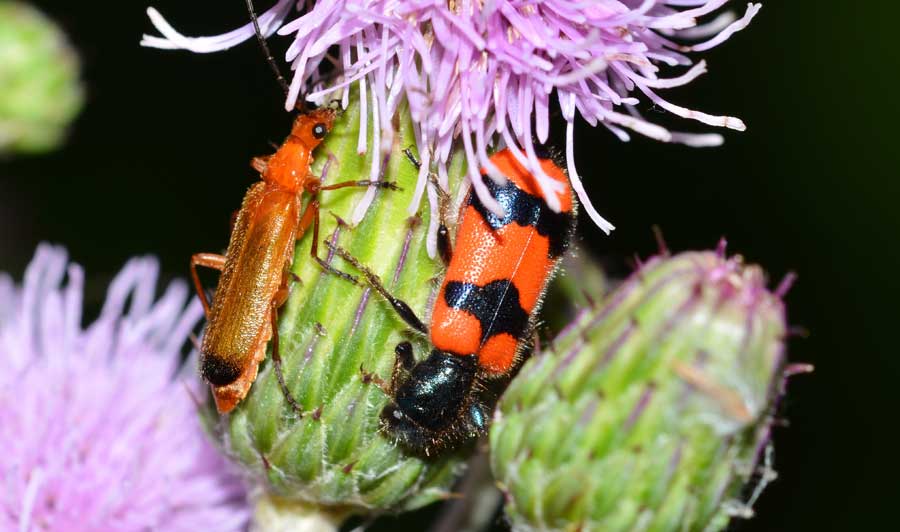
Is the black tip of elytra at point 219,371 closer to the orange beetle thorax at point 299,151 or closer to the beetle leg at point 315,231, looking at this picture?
the beetle leg at point 315,231

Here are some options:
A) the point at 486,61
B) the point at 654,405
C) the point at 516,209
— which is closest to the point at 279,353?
the point at 516,209

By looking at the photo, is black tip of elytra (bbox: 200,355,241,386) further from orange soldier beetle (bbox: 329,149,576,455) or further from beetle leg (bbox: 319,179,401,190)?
beetle leg (bbox: 319,179,401,190)

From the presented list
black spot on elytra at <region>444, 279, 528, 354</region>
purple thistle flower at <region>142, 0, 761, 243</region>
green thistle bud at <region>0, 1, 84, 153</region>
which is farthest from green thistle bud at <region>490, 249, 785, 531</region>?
green thistle bud at <region>0, 1, 84, 153</region>

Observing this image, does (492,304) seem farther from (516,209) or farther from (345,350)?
(345,350)

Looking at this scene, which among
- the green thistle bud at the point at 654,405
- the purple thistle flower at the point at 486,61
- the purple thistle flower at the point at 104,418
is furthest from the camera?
the purple thistle flower at the point at 104,418

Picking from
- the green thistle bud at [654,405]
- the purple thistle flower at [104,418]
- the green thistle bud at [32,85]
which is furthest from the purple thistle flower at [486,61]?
the green thistle bud at [32,85]

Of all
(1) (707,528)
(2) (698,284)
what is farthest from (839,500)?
(2) (698,284)
